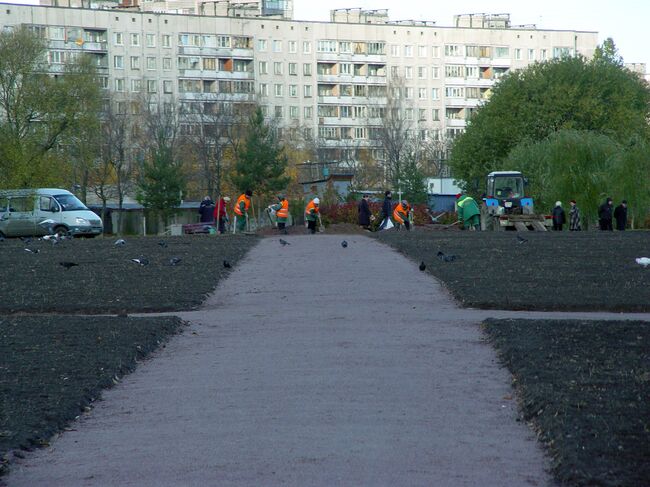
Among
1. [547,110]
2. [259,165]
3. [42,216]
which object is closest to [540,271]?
[42,216]

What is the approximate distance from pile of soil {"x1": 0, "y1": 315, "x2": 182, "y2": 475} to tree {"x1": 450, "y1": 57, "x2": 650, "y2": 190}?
63043 millimetres

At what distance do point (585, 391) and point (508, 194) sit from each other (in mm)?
48805

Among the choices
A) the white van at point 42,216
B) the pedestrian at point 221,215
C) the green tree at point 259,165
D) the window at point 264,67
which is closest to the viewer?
the pedestrian at point 221,215

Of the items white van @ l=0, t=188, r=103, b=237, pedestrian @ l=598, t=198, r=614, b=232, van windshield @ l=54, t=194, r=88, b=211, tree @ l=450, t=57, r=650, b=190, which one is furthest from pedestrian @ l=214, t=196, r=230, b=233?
tree @ l=450, t=57, r=650, b=190

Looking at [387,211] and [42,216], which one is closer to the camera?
[42,216]

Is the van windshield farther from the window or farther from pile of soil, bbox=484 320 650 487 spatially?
the window

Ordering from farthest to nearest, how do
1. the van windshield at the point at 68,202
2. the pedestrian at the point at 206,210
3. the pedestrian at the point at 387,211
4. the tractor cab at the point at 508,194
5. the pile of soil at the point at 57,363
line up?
1. the tractor cab at the point at 508,194
2. the pedestrian at the point at 206,210
3. the pedestrian at the point at 387,211
4. the van windshield at the point at 68,202
5. the pile of soil at the point at 57,363

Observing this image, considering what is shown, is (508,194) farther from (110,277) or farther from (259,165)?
(110,277)

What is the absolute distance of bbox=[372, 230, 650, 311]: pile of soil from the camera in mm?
18375

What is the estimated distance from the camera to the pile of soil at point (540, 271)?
18.4 m

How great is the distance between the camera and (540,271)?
24.0 meters

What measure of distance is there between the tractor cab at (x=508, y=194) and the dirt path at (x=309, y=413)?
4019 centimetres

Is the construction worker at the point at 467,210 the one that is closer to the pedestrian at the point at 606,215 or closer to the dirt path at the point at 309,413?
the pedestrian at the point at 606,215

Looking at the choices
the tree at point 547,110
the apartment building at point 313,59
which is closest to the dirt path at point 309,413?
A: the tree at point 547,110
